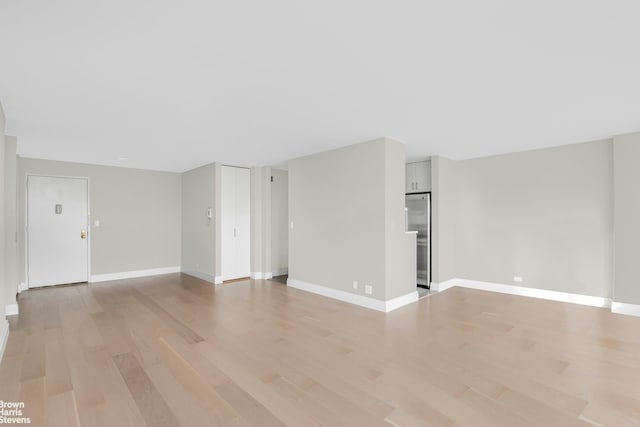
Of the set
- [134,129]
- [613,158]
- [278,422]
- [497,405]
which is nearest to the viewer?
[278,422]

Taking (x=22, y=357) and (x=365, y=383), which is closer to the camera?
(x=365, y=383)

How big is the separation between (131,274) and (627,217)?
29.2 ft

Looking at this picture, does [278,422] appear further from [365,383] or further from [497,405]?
[497,405]

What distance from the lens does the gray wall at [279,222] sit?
695 cm

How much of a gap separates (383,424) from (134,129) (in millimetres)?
4273

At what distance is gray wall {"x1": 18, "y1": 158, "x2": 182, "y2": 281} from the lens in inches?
248

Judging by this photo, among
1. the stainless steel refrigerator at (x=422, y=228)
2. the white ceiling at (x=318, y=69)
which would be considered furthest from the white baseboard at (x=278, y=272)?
the white ceiling at (x=318, y=69)

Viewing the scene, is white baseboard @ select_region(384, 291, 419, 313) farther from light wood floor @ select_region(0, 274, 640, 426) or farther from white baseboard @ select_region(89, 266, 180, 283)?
white baseboard @ select_region(89, 266, 180, 283)

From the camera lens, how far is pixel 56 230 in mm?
6008

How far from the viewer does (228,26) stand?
6.10ft

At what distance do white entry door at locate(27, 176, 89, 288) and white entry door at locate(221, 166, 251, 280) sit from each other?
2.84m

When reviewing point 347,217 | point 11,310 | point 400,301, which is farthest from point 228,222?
point 400,301

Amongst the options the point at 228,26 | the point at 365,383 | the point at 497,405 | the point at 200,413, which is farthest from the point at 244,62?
the point at 497,405

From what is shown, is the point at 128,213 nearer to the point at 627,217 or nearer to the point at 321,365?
the point at 321,365
